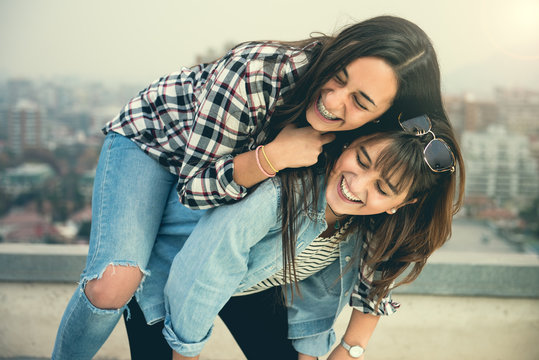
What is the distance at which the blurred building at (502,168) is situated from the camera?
80.7ft

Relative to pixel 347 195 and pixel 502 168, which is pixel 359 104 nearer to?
pixel 347 195

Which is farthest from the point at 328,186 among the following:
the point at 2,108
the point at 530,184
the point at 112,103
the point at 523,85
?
the point at 2,108

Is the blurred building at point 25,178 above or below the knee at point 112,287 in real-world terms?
A: below

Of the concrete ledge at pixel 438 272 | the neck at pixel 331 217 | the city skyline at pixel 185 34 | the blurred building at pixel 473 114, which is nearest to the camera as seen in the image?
the neck at pixel 331 217

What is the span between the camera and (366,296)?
4.39ft

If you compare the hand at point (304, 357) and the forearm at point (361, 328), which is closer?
the forearm at point (361, 328)

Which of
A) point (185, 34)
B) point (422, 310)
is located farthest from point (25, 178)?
point (422, 310)

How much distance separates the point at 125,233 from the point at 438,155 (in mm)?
872

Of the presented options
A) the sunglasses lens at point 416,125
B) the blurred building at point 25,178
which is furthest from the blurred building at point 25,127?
the sunglasses lens at point 416,125

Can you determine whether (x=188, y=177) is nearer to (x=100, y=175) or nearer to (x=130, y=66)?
(x=100, y=175)

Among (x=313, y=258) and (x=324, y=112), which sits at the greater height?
(x=324, y=112)

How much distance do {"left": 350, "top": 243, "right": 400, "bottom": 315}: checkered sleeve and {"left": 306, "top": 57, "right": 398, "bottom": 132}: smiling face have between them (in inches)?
17.4

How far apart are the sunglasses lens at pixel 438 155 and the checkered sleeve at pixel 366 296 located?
35 centimetres

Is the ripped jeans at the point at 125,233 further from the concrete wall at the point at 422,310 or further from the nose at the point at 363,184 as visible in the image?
the concrete wall at the point at 422,310
